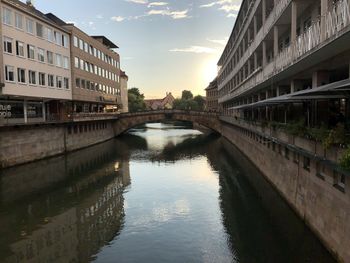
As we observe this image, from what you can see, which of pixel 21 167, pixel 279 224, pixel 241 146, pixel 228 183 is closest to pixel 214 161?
pixel 241 146

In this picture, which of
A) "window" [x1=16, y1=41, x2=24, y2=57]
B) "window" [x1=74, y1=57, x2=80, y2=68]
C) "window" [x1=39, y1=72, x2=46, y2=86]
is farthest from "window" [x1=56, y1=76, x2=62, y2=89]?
"window" [x1=16, y1=41, x2=24, y2=57]

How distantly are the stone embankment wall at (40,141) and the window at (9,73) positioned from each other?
5.79m

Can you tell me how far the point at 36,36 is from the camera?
46.7 meters

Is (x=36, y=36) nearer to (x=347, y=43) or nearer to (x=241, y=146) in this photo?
(x=241, y=146)

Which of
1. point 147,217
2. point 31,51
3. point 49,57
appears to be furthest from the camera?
point 49,57

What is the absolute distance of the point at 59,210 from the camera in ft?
84.4

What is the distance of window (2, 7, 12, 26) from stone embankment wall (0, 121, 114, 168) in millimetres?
12067

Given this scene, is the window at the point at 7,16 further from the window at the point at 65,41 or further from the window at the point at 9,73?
the window at the point at 65,41

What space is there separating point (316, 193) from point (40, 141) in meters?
37.2

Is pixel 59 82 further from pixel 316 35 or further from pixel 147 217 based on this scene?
pixel 316 35

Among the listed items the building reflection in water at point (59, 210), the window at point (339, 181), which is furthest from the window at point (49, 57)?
the window at point (339, 181)

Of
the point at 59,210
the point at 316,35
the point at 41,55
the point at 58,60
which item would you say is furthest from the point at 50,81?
the point at 316,35

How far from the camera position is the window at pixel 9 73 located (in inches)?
1599

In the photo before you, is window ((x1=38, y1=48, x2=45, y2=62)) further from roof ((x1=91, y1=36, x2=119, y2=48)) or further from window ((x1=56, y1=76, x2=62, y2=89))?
roof ((x1=91, y1=36, x2=119, y2=48))
